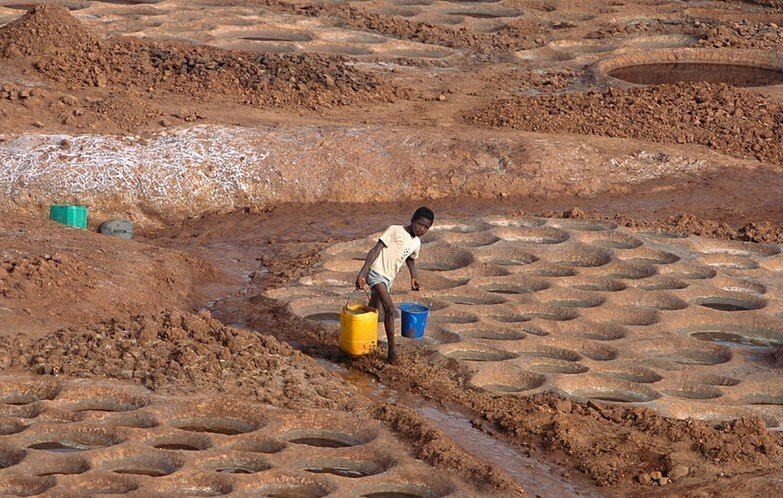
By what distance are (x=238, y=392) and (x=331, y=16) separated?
12229 mm

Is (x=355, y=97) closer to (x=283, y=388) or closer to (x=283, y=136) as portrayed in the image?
(x=283, y=136)

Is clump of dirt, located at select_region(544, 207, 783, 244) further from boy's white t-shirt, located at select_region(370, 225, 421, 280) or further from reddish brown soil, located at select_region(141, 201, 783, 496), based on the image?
boy's white t-shirt, located at select_region(370, 225, 421, 280)

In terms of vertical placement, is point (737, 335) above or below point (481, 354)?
below

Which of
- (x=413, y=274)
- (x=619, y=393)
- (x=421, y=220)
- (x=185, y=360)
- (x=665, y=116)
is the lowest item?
(x=619, y=393)

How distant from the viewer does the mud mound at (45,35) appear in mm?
14609

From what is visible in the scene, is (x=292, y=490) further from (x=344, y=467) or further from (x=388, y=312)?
(x=388, y=312)

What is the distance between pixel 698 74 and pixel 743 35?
148cm

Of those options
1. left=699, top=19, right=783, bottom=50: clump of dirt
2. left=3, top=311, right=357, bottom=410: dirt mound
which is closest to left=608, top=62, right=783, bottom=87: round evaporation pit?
left=699, top=19, right=783, bottom=50: clump of dirt

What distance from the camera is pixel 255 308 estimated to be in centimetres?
1020

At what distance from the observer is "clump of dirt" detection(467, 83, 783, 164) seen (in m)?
15.1

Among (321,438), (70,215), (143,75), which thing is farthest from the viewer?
(143,75)

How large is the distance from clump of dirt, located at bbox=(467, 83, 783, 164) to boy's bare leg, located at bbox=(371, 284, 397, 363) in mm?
6546

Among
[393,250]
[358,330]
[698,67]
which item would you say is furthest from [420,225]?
[698,67]

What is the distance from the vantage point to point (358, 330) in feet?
29.2
